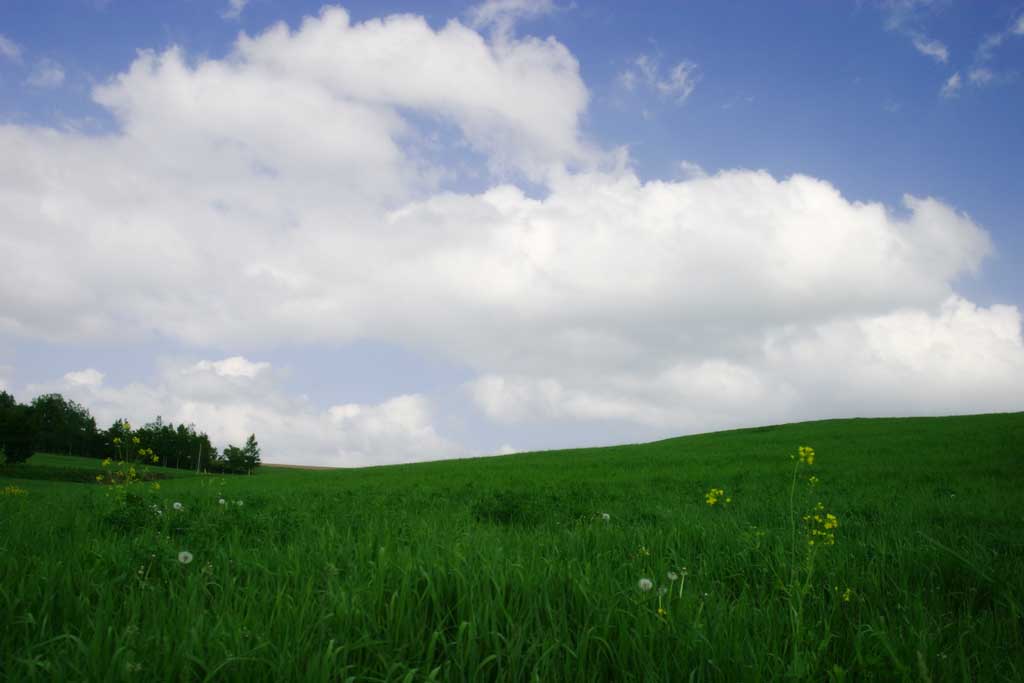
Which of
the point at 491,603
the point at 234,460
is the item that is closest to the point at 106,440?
the point at 234,460

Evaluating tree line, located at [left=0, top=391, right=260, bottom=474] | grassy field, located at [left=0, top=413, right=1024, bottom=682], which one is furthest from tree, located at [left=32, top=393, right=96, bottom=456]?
grassy field, located at [left=0, top=413, right=1024, bottom=682]

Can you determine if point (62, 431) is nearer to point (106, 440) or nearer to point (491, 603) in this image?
point (106, 440)

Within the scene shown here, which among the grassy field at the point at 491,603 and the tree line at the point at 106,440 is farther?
the tree line at the point at 106,440

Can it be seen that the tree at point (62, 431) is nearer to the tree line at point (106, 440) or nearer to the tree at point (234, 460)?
the tree line at point (106, 440)

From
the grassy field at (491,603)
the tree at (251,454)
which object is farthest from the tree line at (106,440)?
the grassy field at (491,603)

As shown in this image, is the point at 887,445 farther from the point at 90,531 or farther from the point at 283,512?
the point at 90,531

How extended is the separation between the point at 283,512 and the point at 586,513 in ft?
11.9

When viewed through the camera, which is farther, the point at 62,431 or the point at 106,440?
the point at 62,431

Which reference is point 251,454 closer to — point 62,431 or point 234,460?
point 234,460

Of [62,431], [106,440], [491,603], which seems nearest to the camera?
[491,603]

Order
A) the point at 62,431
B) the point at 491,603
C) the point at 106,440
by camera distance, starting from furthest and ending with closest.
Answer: the point at 62,431
the point at 106,440
the point at 491,603

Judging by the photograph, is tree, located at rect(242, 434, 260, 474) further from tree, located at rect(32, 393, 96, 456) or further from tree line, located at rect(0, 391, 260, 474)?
tree, located at rect(32, 393, 96, 456)

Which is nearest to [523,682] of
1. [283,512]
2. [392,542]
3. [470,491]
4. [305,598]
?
→ [305,598]

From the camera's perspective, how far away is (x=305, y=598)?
2.98 meters
